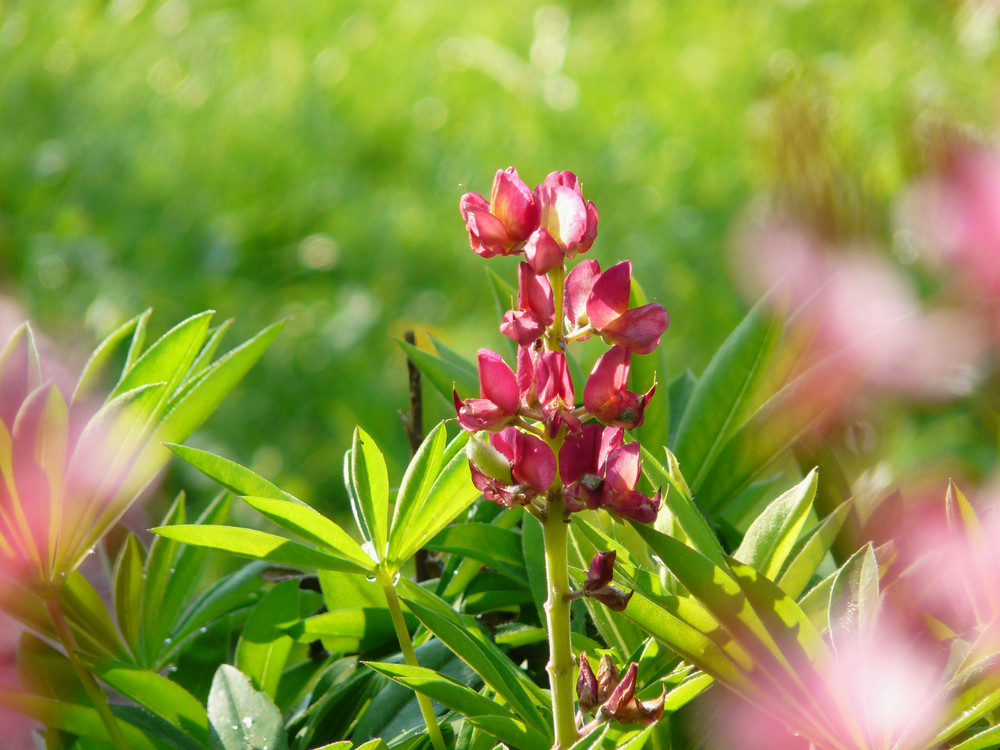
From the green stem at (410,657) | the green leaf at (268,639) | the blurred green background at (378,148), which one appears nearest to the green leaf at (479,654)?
the green stem at (410,657)

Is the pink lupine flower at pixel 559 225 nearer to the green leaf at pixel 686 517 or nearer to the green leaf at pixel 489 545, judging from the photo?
the green leaf at pixel 686 517

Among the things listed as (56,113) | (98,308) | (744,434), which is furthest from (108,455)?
(56,113)

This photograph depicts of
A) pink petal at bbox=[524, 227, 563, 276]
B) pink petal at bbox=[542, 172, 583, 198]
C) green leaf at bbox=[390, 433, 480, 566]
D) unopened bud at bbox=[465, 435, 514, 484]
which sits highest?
pink petal at bbox=[542, 172, 583, 198]

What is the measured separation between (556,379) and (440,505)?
12 cm

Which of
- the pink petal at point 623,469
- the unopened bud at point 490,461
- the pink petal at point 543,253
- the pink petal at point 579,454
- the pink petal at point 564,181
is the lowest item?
the pink petal at point 623,469

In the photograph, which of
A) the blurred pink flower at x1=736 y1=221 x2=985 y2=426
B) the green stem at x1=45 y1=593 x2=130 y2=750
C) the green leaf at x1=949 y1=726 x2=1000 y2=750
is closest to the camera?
the green leaf at x1=949 y1=726 x2=1000 y2=750

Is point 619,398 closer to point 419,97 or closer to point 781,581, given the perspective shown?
point 781,581

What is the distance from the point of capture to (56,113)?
2.84 metres

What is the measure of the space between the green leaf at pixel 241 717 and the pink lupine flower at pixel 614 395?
235 mm

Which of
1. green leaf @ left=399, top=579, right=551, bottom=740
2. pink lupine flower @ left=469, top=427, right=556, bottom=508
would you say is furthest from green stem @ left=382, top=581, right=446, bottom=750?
pink lupine flower @ left=469, top=427, right=556, bottom=508

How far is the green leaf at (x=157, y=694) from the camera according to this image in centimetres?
51

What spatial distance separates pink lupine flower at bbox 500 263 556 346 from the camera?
40 cm

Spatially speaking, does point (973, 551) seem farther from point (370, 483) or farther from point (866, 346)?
point (370, 483)

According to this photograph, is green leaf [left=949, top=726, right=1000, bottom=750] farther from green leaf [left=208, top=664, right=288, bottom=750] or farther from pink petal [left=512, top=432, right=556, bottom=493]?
green leaf [left=208, top=664, right=288, bottom=750]
